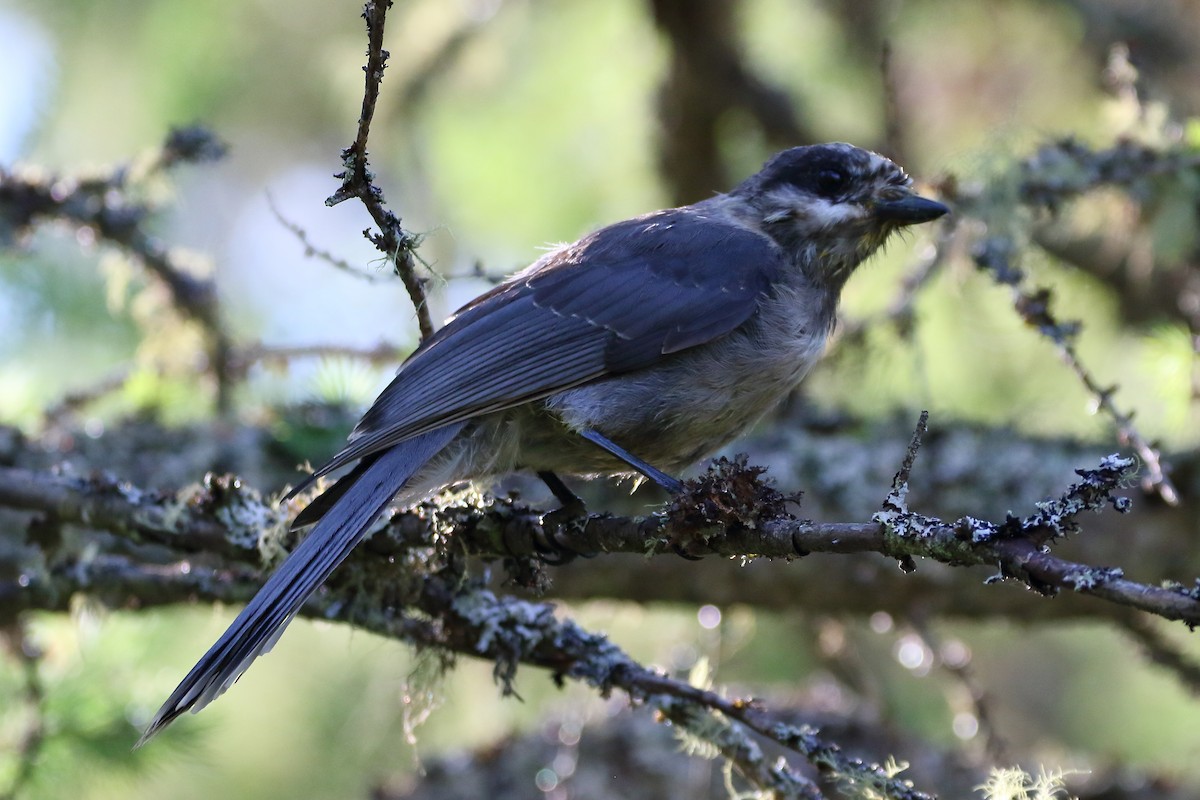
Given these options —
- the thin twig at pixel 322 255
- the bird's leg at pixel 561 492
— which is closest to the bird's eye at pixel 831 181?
the bird's leg at pixel 561 492

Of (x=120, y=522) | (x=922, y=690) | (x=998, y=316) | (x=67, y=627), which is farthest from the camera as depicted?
(x=922, y=690)

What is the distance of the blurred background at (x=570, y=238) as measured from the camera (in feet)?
12.7

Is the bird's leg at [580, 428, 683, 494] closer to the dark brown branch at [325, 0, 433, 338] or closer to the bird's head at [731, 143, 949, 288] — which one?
the dark brown branch at [325, 0, 433, 338]

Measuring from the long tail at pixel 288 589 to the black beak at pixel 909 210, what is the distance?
152 centimetres

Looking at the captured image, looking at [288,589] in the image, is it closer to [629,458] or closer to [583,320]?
[629,458]

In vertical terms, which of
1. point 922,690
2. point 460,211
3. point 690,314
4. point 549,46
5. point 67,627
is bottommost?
point 922,690

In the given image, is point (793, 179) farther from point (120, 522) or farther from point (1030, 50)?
point (1030, 50)

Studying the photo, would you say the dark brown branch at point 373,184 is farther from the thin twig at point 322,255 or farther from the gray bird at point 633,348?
the gray bird at point 633,348

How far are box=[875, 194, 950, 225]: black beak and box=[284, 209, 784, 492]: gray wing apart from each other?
1.04ft

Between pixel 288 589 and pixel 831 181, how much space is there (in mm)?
2002

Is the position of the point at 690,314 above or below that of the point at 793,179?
below

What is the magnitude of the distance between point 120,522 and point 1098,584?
87.5 inches

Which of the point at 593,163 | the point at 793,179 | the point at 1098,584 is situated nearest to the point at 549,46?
the point at 593,163

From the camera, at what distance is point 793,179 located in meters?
3.70
